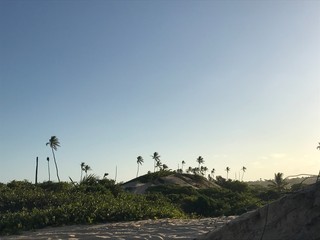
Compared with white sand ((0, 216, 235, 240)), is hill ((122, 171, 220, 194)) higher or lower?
higher

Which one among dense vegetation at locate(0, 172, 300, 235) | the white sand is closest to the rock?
dense vegetation at locate(0, 172, 300, 235)

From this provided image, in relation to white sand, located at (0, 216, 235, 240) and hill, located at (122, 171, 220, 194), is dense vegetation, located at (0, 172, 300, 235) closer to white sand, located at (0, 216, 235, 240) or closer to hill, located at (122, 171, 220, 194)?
white sand, located at (0, 216, 235, 240)

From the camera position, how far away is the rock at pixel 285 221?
410 centimetres

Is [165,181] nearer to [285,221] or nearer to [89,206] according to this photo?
[89,206]

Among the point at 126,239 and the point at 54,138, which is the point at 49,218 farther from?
the point at 54,138

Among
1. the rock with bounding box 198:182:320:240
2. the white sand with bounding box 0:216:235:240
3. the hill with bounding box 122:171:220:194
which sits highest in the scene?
the hill with bounding box 122:171:220:194

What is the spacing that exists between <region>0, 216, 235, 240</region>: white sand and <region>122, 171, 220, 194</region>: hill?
1236 inches

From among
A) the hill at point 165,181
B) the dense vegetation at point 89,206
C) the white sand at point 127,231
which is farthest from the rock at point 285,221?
the hill at point 165,181

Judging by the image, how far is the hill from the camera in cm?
4547

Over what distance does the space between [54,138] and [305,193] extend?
6544cm

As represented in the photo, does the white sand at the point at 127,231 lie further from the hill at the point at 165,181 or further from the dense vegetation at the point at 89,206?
the hill at the point at 165,181

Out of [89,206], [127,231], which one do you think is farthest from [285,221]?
[89,206]

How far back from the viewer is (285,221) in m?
4.35

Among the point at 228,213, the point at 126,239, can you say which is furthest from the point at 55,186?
the point at 126,239
